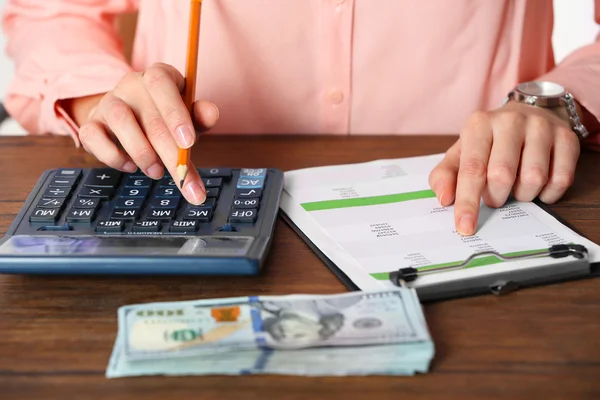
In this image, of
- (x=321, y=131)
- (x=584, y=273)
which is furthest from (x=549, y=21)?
(x=584, y=273)

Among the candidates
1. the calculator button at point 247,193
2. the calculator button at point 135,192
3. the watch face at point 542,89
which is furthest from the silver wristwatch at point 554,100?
the calculator button at point 135,192

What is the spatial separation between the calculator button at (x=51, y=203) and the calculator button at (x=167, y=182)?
0.10 metres

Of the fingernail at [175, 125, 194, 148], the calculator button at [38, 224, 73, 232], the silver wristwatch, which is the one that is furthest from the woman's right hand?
the silver wristwatch

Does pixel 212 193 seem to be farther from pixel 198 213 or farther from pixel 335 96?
pixel 335 96

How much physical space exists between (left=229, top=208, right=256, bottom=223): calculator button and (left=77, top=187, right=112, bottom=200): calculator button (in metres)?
0.14

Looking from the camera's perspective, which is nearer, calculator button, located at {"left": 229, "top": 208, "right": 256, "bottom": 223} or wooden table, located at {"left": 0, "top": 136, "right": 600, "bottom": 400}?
wooden table, located at {"left": 0, "top": 136, "right": 600, "bottom": 400}

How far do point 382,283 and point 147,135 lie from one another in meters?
0.31

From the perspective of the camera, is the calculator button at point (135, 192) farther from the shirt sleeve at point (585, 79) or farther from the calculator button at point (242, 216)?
the shirt sleeve at point (585, 79)

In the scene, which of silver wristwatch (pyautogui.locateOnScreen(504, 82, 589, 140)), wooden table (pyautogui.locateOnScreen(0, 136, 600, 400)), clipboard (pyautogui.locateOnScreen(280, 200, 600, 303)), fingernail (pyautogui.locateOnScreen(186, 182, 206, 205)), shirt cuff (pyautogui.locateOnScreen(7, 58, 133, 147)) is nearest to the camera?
wooden table (pyautogui.locateOnScreen(0, 136, 600, 400))

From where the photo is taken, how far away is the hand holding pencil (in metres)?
0.74

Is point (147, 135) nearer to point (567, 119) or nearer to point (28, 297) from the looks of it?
point (28, 297)

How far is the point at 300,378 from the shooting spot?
51 centimetres

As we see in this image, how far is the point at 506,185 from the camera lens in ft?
2.47

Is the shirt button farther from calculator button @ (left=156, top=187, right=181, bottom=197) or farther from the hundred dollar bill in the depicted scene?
the hundred dollar bill
